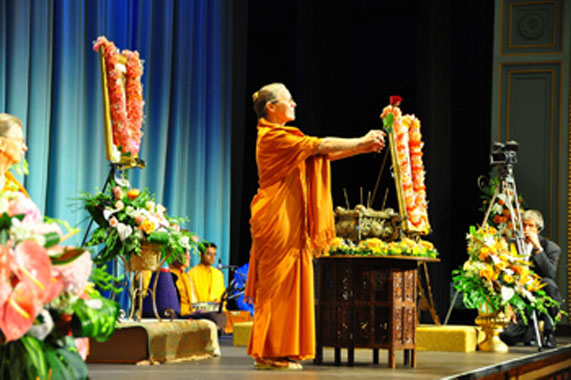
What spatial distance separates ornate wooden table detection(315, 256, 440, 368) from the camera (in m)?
4.24

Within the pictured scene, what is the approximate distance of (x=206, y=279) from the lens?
7.47 meters

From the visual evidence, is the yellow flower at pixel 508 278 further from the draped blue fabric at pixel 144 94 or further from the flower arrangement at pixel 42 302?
the flower arrangement at pixel 42 302

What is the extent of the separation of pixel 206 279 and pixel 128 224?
3.00m

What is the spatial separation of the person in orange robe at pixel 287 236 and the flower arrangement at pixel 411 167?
1242mm

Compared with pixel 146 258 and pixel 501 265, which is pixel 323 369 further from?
pixel 501 265

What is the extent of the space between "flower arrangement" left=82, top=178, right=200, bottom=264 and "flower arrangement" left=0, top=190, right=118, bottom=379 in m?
3.15

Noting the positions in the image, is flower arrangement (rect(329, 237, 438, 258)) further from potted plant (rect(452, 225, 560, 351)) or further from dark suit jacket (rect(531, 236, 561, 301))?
dark suit jacket (rect(531, 236, 561, 301))

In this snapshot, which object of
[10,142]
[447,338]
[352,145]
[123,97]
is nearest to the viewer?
[10,142]

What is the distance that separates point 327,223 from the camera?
389 cm

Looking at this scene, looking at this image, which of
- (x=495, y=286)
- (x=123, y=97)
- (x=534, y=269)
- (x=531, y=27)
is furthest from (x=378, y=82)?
(x=123, y=97)

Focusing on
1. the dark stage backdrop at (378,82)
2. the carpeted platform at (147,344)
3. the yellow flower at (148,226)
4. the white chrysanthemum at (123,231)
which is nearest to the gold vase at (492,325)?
the carpeted platform at (147,344)

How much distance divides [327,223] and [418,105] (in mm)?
5422

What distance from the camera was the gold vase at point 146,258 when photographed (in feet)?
15.0

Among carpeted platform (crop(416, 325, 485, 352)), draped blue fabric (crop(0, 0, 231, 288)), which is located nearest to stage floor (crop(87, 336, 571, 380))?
carpeted platform (crop(416, 325, 485, 352))
